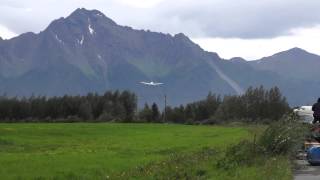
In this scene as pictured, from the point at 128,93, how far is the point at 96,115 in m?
13.7

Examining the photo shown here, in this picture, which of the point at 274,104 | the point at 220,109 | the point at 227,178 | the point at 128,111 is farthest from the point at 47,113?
the point at 227,178

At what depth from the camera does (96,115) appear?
468 ft

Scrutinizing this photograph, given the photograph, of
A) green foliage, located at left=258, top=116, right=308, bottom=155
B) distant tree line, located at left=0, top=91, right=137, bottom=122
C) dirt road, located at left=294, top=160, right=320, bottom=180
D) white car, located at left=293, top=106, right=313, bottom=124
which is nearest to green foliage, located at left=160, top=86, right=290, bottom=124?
distant tree line, located at left=0, top=91, right=137, bottom=122

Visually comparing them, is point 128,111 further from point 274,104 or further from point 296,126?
point 296,126

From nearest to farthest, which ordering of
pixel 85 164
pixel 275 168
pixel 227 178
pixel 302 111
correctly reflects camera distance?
pixel 227 178 < pixel 275 168 < pixel 85 164 < pixel 302 111

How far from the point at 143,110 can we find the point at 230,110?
1839 centimetres

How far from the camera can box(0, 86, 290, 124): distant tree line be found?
137000mm

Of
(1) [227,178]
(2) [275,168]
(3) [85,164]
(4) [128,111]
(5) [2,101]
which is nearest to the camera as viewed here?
(1) [227,178]

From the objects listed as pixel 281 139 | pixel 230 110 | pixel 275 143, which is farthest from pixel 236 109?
pixel 281 139

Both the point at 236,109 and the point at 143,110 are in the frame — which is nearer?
the point at 143,110

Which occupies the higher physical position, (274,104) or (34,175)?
(274,104)

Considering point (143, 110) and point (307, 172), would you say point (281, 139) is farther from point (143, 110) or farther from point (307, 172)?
point (143, 110)

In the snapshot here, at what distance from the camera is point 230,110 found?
142m

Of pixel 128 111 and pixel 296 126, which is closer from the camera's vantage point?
pixel 296 126
